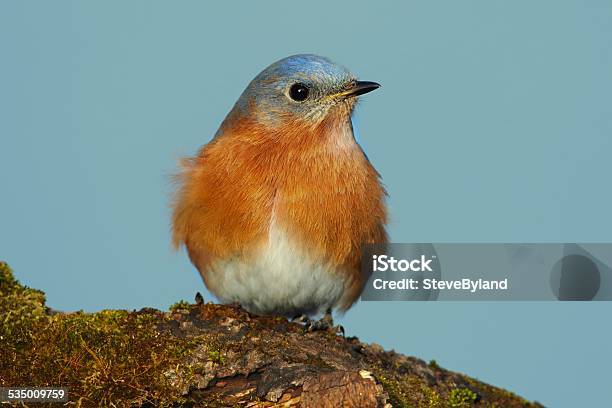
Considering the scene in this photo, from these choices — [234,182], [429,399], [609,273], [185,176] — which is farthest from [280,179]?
[609,273]

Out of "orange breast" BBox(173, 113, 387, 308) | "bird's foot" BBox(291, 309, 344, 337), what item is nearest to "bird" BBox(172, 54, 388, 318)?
"orange breast" BBox(173, 113, 387, 308)

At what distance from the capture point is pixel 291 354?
203 inches

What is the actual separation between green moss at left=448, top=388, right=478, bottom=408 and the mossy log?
3 cm

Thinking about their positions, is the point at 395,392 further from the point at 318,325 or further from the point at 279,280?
the point at 279,280

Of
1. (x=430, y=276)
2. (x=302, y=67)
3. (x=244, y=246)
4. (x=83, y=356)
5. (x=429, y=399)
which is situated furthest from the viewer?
(x=430, y=276)

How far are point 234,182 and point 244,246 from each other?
52cm

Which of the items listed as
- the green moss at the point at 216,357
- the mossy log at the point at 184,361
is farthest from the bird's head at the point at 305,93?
the green moss at the point at 216,357

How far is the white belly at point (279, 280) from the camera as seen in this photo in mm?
5973

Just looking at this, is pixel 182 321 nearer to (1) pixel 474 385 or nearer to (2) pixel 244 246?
(2) pixel 244 246

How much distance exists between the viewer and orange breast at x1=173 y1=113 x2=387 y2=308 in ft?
19.9

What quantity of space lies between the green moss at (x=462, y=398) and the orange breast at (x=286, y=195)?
43.3 inches

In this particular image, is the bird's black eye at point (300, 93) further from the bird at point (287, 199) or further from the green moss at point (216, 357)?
the green moss at point (216, 357)

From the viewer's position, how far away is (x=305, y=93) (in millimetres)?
6500

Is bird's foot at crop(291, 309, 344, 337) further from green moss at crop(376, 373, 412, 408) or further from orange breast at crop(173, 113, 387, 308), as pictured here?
green moss at crop(376, 373, 412, 408)
